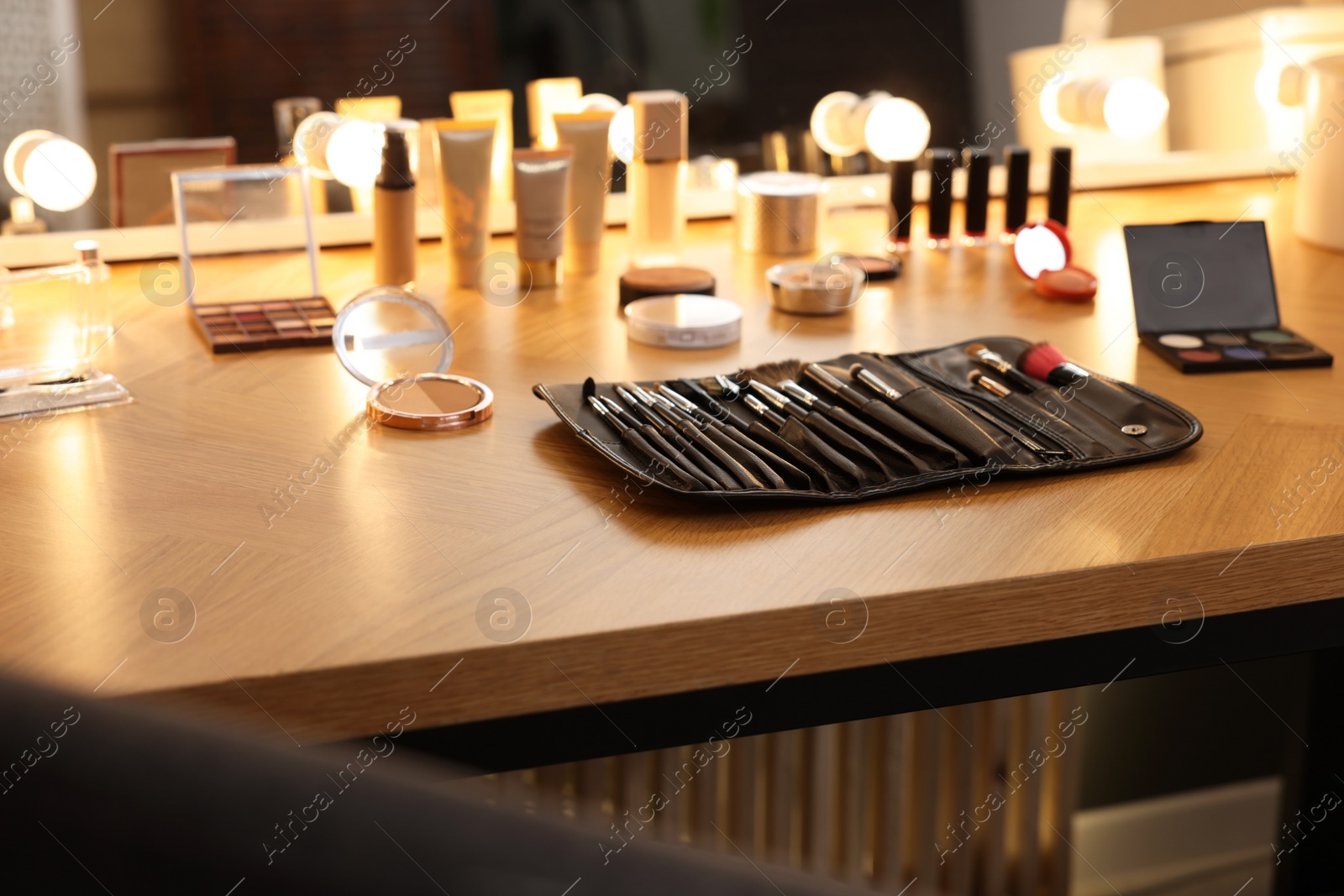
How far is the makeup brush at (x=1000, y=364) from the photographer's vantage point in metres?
1.00

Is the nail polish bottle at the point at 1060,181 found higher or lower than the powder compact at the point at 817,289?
higher

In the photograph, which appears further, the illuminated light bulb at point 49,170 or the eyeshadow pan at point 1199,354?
the illuminated light bulb at point 49,170

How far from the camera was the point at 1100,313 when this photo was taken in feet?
4.11

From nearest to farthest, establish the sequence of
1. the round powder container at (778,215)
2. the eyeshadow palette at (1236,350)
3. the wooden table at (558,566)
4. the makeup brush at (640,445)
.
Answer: the wooden table at (558,566), the makeup brush at (640,445), the eyeshadow palette at (1236,350), the round powder container at (778,215)

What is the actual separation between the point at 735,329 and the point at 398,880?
1071 mm

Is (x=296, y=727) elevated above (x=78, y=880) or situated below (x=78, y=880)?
below

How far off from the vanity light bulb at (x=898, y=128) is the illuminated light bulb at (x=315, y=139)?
651 mm

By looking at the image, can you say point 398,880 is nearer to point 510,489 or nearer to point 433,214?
point 510,489

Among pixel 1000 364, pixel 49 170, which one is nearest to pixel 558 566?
pixel 1000 364

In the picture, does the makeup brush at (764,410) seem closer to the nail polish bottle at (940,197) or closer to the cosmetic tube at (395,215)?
the cosmetic tube at (395,215)

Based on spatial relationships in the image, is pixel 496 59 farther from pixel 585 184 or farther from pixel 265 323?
pixel 265 323

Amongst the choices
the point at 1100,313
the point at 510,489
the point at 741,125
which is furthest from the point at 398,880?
the point at 741,125

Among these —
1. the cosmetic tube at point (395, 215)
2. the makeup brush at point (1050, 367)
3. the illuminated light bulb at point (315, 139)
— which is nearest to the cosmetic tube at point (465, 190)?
the cosmetic tube at point (395, 215)

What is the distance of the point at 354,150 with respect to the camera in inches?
54.9
